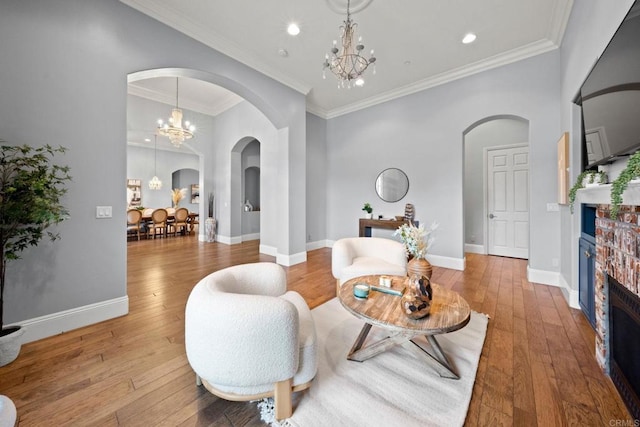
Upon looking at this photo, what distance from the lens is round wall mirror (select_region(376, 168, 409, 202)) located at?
4941 millimetres

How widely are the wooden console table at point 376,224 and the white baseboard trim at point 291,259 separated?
4.64 ft

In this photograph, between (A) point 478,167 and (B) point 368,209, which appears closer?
(B) point 368,209

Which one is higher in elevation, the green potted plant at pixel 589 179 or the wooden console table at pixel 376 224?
the green potted plant at pixel 589 179

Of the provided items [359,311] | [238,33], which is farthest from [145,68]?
[359,311]

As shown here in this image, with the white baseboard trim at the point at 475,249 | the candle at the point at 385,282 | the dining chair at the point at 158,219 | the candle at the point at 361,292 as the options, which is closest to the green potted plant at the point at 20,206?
the candle at the point at 361,292

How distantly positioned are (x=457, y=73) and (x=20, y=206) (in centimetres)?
585

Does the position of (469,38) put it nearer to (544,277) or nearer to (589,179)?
(589,179)

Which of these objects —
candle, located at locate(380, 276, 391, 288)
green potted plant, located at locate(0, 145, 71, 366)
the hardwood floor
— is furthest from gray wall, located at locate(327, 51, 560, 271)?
Answer: green potted plant, located at locate(0, 145, 71, 366)

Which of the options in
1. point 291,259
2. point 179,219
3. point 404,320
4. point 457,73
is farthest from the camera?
point 179,219

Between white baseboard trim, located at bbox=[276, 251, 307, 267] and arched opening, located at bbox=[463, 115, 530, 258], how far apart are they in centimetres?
381

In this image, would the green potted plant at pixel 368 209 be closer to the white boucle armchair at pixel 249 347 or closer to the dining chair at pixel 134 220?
the white boucle armchair at pixel 249 347

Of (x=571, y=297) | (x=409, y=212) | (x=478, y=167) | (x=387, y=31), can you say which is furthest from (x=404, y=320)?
(x=478, y=167)

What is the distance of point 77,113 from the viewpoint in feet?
7.55

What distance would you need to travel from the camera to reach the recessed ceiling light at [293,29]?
3125 mm
